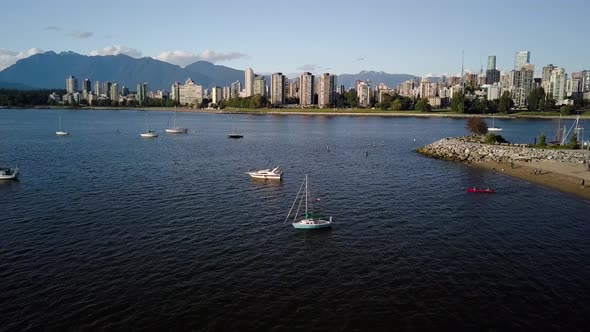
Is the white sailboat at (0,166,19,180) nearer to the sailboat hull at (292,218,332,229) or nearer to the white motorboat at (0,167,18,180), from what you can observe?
the white motorboat at (0,167,18,180)

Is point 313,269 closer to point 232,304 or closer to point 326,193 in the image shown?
point 232,304

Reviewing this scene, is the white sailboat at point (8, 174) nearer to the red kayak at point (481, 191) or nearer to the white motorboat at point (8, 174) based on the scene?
the white motorboat at point (8, 174)

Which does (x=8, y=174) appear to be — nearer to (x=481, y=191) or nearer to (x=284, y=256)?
(x=284, y=256)

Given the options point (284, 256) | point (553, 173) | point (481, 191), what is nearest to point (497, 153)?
point (553, 173)

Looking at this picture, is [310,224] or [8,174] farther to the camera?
[8,174]

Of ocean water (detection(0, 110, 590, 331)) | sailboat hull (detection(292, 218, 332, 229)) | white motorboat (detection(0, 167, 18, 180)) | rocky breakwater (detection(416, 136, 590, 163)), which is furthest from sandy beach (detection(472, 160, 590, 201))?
white motorboat (detection(0, 167, 18, 180))
